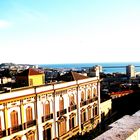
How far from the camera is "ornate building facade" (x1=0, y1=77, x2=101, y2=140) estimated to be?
2172cm

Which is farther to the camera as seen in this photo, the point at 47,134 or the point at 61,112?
the point at 61,112

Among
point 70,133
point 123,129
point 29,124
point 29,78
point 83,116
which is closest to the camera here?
point 123,129

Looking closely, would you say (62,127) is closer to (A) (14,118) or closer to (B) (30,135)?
(B) (30,135)

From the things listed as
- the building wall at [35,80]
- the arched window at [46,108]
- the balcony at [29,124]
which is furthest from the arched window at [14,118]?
the building wall at [35,80]

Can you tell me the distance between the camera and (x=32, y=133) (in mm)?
24281

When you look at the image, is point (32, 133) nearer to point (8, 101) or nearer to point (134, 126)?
point (8, 101)

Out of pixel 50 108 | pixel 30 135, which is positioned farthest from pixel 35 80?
pixel 30 135

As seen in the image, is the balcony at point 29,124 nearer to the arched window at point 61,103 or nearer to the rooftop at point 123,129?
the arched window at point 61,103

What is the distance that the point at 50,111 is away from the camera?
26812 millimetres

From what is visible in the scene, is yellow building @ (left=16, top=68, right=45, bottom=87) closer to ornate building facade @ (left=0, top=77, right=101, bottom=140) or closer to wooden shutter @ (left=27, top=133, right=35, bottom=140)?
ornate building facade @ (left=0, top=77, right=101, bottom=140)

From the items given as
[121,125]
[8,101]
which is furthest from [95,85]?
[121,125]

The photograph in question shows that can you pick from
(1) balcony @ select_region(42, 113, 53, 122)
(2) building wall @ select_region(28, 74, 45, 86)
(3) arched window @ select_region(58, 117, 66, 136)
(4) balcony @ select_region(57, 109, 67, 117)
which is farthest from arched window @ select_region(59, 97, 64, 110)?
(2) building wall @ select_region(28, 74, 45, 86)

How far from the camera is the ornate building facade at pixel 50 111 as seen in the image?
21.7 metres

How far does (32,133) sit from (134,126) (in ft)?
67.8
